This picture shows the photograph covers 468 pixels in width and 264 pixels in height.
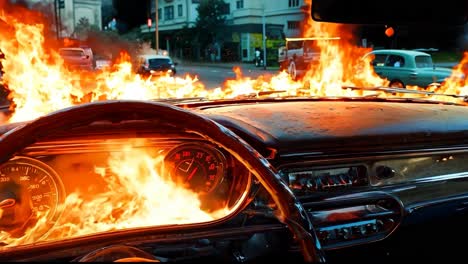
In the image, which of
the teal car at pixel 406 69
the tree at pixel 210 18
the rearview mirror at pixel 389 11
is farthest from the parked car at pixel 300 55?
the tree at pixel 210 18

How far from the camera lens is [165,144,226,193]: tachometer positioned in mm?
2482

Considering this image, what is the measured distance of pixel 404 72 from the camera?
16766 millimetres

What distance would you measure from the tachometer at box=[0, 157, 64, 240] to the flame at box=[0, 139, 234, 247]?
24mm

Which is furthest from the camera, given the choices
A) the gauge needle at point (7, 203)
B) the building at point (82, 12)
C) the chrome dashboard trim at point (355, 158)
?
the building at point (82, 12)

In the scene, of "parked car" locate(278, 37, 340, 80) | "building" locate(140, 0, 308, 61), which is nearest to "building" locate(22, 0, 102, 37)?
"parked car" locate(278, 37, 340, 80)

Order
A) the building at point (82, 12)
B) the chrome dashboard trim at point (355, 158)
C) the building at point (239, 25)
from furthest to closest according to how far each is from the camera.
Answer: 1. the building at point (239, 25)
2. the building at point (82, 12)
3. the chrome dashboard trim at point (355, 158)

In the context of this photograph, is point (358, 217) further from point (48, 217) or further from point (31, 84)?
point (31, 84)

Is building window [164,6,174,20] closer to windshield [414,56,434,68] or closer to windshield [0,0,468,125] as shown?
windshield [0,0,468,125]

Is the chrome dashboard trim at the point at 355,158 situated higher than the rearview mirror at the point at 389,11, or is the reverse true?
the rearview mirror at the point at 389,11

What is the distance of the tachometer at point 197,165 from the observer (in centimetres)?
248

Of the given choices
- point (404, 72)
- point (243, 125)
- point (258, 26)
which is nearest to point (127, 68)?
point (243, 125)

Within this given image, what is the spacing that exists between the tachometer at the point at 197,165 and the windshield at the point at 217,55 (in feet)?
→ 3.89

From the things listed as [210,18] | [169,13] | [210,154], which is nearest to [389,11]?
[210,154]

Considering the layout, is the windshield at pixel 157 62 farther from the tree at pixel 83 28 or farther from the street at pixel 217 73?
the tree at pixel 83 28
